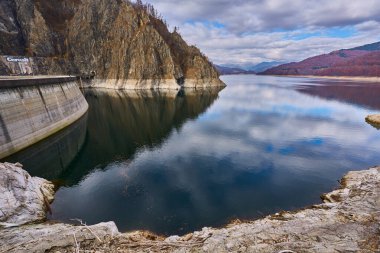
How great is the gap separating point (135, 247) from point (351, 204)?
1518cm

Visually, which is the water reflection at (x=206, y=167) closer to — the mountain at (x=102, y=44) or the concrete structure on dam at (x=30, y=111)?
the concrete structure on dam at (x=30, y=111)

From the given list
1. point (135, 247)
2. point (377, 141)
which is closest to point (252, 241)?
point (135, 247)

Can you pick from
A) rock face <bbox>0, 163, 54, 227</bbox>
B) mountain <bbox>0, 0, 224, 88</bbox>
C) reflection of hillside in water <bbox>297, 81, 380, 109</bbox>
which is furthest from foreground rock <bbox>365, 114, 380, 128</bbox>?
mountain <bbox>0, 0, 224, 88</bbox>

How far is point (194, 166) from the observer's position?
→ 2923 cm

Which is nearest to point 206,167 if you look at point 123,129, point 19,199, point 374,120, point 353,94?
point 19,199

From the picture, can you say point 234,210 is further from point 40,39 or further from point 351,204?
point 40,39

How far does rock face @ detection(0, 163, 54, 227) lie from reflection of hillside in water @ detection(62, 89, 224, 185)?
614cm

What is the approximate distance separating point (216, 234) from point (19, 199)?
14191 mm

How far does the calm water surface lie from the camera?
2026 cm

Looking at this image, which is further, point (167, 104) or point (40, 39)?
point (40, 39)

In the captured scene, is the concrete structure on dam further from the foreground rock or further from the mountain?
the mountain

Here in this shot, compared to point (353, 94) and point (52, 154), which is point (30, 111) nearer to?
point (52, 154)

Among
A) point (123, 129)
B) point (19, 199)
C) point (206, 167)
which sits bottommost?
point (206, 167)

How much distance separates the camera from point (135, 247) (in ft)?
41.3
